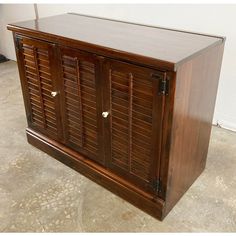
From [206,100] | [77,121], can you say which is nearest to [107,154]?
[77,121]

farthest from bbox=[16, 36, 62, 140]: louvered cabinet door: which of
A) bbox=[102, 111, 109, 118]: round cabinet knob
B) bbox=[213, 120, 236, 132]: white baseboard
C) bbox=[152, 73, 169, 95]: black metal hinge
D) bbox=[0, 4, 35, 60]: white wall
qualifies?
bbox=[0, 4, 35, 60]: white wall

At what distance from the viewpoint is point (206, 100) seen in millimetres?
1483

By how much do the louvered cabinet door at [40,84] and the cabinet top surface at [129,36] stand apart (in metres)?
0.11

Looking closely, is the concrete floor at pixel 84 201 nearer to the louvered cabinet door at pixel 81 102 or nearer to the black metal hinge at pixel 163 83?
the louvered cabinet door at pixel 81 102

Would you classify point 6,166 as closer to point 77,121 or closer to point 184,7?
point 77,121

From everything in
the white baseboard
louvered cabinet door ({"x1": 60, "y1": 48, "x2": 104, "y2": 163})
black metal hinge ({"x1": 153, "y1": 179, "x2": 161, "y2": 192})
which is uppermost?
louvered cabinet door ({"x1": 60, "y1": 48, "x2": 104, "y2": 163})

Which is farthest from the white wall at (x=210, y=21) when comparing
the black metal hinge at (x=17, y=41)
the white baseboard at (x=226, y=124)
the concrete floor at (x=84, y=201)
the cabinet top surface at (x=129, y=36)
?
the black metal hinge at (x=17, y=41)

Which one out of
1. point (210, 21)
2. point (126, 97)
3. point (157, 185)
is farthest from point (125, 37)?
point (210, 21)

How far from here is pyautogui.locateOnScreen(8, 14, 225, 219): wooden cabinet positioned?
1245 millimetres

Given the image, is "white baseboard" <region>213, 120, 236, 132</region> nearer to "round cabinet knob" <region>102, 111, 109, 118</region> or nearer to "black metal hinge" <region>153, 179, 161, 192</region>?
"black metal hinge" <region>153, 179, 161, 192</region>

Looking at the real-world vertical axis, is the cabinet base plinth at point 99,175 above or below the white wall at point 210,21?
below

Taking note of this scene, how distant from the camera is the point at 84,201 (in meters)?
1.62

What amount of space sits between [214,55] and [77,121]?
80cm

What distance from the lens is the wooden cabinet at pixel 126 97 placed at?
1245mm
